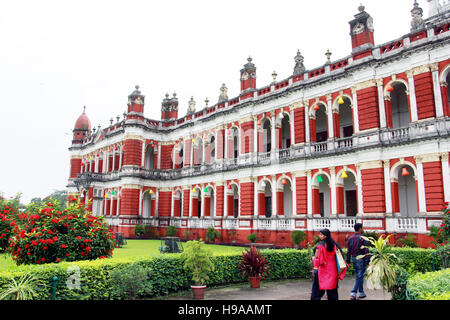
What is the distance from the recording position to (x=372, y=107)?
19.7m

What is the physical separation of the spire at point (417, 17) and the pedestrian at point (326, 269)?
17469mm

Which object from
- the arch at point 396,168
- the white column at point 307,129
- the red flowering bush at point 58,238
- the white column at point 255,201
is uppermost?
the white column at point 307,129

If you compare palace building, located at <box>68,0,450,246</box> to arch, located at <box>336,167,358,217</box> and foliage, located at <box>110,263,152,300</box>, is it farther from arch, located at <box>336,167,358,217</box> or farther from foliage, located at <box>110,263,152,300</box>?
foliage, located at <box>110,263,152,300</box>

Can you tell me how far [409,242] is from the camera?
16047 mm

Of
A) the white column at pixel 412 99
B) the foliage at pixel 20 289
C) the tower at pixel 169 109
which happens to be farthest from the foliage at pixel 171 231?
the foliage at pixel 20 289

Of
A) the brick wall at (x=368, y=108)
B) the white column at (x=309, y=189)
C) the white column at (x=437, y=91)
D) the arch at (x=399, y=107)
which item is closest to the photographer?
the white column at (x=437, y=91)

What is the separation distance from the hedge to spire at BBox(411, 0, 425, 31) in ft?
45.7

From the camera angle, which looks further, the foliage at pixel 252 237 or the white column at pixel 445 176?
the foliage at pixel 252 237

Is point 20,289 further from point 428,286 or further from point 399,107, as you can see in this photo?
point 399,107

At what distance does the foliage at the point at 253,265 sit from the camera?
10750mm

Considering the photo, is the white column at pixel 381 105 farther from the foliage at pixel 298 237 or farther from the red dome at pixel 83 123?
the red dome at pixel 83 123

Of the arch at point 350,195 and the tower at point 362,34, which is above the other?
the tower at point 362,34

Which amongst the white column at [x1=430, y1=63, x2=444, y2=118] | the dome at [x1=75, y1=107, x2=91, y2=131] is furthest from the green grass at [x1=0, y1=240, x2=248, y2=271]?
the dome at [x1=75, y1=107, x2=91, y2=131]
